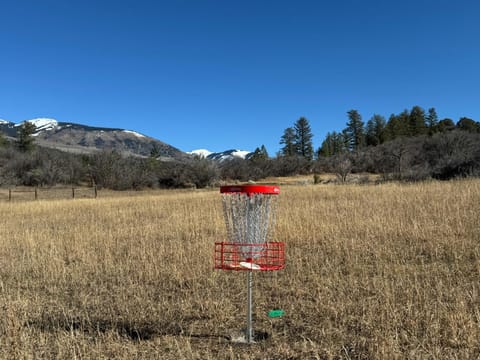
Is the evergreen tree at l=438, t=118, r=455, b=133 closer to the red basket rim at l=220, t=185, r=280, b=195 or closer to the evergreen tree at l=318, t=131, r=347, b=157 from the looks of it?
the evergreen tree at l=318, t=131, r=347, b=157

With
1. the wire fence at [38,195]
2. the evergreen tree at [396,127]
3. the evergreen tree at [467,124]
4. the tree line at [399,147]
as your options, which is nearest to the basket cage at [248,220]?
the tree line at [399,147]

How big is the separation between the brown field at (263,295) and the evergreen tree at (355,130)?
3197 inches

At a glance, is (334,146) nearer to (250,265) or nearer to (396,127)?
(396,127)

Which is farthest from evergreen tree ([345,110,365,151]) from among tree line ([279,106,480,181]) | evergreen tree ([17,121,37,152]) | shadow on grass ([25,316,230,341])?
shadow on grass ([25,316,230,341])

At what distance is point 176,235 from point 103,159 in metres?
39.1

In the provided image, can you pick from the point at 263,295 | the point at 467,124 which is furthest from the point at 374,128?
the point at 263,295

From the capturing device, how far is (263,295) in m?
4.48

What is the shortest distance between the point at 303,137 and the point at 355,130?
12387 mm

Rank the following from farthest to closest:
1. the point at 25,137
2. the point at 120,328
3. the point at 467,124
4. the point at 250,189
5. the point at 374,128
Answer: the point at 374,128 < the point at 467,124 < the point at 25,137 < the point at 120,328 < the point at 250,189

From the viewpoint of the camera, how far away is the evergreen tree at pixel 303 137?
89.2 meters

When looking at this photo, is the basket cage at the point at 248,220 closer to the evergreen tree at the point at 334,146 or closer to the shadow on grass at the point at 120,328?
the shadow on grass at the point at 120,328

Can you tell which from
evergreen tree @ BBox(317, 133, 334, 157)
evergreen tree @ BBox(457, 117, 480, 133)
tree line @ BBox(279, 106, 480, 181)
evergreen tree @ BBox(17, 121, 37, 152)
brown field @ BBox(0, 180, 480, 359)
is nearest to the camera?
brown field @ BBox(0, 180, 480, 359)

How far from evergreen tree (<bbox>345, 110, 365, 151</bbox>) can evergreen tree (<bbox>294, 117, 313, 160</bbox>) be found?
9.38m

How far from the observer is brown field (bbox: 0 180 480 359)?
307cm
